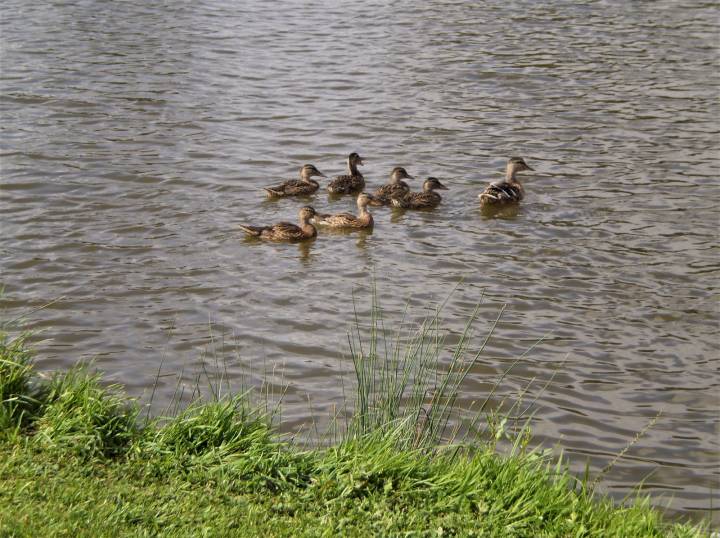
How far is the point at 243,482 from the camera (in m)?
6.06

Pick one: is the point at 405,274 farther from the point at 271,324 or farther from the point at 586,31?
the point at 586,31

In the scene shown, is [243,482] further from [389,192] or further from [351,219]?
[389,192]

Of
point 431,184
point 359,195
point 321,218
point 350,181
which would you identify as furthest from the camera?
point 350,181

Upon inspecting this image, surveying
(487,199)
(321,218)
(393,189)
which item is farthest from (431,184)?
(321,218)

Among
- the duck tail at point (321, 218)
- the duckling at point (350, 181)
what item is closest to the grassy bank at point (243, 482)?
the duck tail at point (321, 218)

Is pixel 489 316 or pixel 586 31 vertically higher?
pixel 586 31

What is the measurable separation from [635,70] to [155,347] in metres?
11.3

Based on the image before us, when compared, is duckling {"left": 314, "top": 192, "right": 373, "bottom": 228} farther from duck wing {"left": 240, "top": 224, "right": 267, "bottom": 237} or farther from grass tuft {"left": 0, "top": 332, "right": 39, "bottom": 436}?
grass tuft {"left": 0, "top": 332, "right": 39, "bottom": 436}

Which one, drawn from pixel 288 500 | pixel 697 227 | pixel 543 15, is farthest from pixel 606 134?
pixel 288 500

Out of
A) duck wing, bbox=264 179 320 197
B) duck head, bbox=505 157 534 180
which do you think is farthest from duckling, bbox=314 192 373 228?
duck head, bbox=505 157 534 180

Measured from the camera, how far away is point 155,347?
30.9 ft

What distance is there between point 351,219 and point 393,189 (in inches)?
33.5

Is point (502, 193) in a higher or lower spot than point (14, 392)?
lower

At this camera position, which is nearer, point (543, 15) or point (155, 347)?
point (155, 347)
